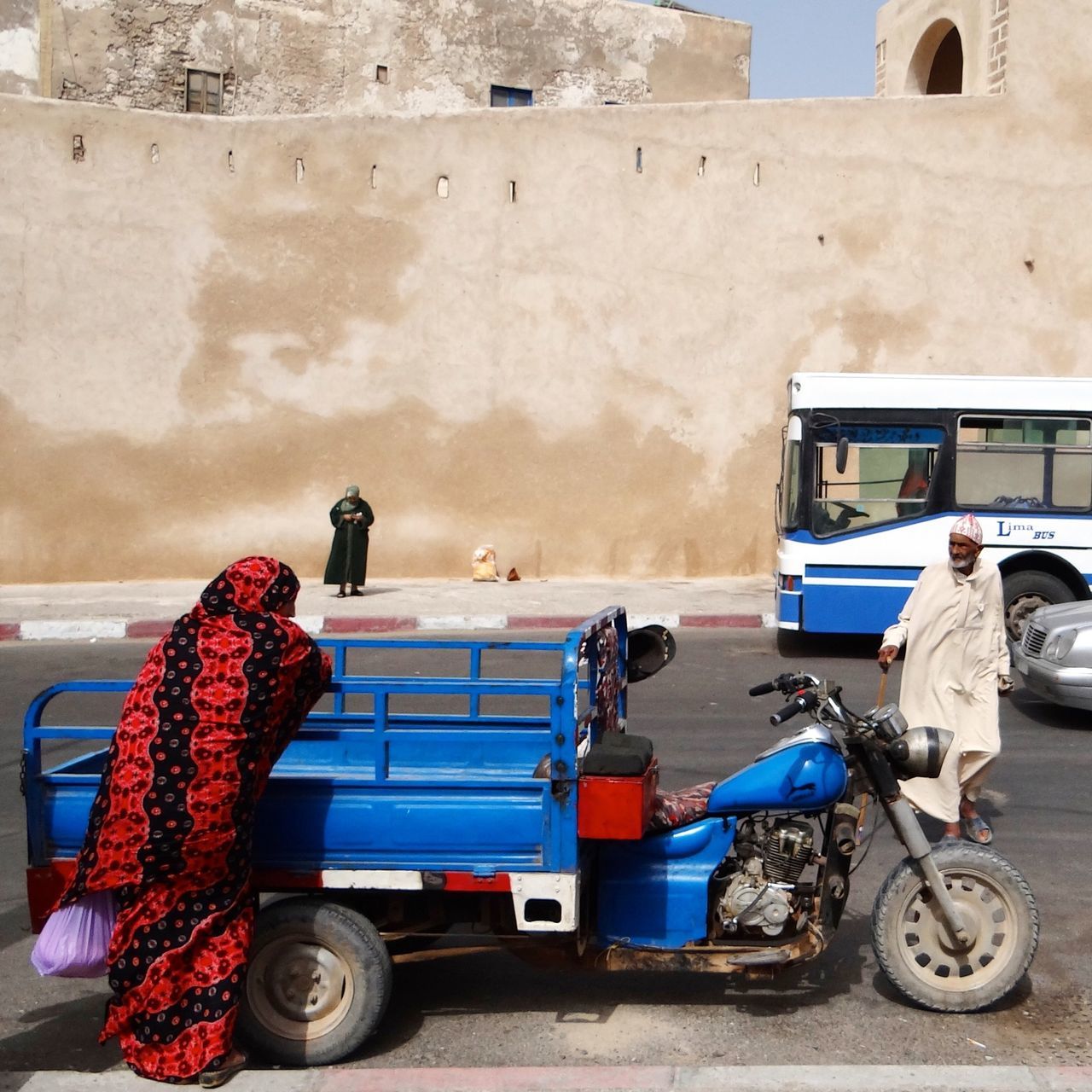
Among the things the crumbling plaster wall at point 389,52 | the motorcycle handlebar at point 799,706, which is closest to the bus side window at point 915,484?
the motorcycle handlebar at point 799,706

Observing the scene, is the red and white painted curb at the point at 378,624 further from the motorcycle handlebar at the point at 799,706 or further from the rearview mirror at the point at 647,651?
the motorcycle handlebar at the point at 799,706

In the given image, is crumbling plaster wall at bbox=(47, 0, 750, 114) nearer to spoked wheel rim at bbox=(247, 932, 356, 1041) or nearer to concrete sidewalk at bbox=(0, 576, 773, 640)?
concrete sidewalk at bbox=(0, 576, 773, 640)

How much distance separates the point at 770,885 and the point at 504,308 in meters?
14.2

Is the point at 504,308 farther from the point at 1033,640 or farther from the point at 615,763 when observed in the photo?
the point at 615,763

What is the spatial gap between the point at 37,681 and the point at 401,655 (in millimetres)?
2972

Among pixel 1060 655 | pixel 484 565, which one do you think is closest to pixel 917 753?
pixel 1060 655

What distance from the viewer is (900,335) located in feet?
59.3

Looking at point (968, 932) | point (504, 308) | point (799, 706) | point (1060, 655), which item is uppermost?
point (504, 308)

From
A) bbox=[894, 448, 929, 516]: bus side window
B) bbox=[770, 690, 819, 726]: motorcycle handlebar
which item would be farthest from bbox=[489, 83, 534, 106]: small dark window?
bbox=[770, 690, 819, 726]: motorcycle handlebar

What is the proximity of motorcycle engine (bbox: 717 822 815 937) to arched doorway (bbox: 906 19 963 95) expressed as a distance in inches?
730

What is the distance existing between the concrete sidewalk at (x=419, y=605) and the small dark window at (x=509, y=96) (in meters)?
10.8

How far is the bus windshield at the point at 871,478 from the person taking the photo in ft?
39.7

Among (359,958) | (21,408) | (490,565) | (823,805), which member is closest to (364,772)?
(359,958)

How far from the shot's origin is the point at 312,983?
419 centimetres
